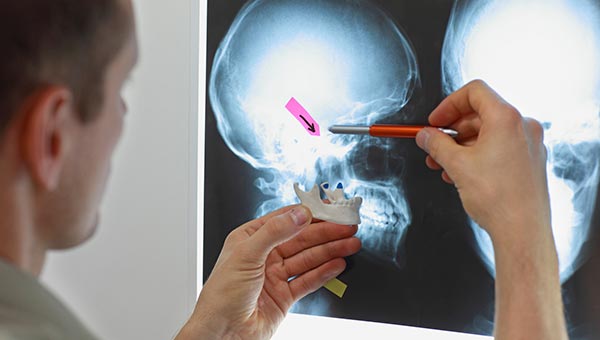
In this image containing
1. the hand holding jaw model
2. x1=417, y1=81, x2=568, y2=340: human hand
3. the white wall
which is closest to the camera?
x1=417, y1=81, x2=568, y2=340: human hand

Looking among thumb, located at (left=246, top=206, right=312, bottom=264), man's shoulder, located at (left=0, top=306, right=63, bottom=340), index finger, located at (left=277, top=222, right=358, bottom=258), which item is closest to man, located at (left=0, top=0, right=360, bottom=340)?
man's shoulder, located at (left=0, top=306, right=63, bottom=340)

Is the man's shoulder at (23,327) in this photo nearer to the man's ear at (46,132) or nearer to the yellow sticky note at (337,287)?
the man's ear at (46,132)

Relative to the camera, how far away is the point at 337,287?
1.08m

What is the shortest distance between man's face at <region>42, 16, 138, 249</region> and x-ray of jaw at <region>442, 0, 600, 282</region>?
543 mm

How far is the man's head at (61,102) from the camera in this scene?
509 millimetres

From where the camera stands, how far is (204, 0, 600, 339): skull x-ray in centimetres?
93

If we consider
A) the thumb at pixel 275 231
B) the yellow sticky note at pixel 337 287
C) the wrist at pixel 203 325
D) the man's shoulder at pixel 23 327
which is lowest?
the wrist at pixel 203 325

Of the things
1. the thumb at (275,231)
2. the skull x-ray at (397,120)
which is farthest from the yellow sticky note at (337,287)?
the thumb at (275,231)

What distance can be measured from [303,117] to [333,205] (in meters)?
0.15

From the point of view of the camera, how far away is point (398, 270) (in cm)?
104

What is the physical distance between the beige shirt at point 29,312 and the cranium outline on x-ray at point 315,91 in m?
0.59

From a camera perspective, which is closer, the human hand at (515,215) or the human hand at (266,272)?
the human hand at (515,215)

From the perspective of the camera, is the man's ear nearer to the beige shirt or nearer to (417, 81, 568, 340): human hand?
the beige shirt

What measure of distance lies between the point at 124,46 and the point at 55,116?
90mm
